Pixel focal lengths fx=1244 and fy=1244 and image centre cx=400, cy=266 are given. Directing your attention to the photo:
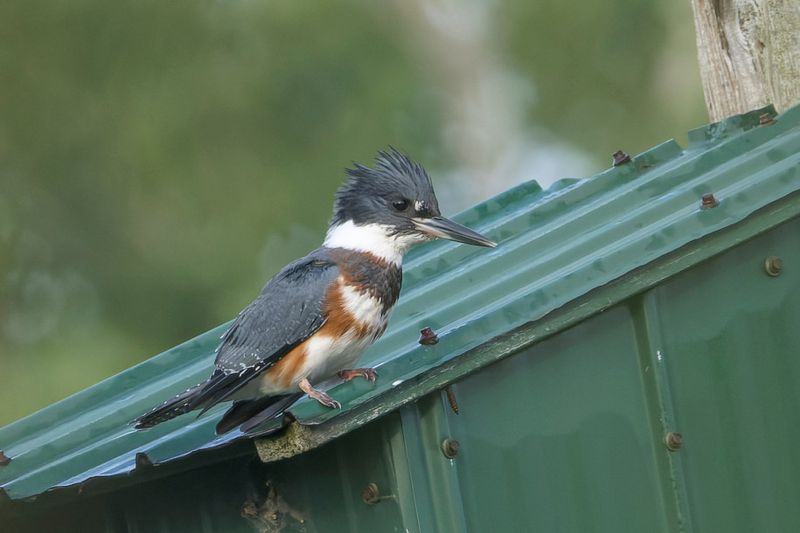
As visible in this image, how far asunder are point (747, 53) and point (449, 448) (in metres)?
2.23

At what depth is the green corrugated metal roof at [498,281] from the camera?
10.3 feet

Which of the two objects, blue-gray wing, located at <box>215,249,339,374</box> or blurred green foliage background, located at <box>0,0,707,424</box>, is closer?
blue-gray wing, located at <box>215,249,339,374</box>

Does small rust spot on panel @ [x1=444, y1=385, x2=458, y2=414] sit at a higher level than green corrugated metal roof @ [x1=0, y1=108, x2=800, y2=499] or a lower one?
lower

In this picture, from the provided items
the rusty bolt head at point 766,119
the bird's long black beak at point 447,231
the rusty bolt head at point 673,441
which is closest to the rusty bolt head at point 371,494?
the rusty bolt head at point 673,441

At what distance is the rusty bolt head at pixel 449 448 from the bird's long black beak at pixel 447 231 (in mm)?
928

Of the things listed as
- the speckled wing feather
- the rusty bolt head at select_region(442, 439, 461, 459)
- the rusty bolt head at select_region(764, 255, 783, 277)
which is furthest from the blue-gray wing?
the rusty bolt head at select_region(764, 255, 783, 277)

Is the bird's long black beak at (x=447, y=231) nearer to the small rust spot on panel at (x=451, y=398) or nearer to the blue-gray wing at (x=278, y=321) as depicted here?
the blue-gray wing at (x=278, y=321)

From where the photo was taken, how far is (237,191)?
1066 cm

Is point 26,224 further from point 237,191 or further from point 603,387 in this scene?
point 603,387

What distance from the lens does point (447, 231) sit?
12.9 ft

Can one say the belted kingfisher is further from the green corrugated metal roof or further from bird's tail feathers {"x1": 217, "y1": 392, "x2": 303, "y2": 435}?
the green corrugated metal roof

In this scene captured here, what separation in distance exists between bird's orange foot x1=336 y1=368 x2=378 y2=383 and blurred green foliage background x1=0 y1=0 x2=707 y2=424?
6.67 m

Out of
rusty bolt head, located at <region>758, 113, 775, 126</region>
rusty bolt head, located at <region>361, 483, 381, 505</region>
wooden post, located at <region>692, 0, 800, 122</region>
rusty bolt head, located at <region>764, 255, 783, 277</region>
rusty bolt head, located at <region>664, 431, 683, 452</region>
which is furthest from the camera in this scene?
wooden post, located at <region>692, 0, 800, 122</region>

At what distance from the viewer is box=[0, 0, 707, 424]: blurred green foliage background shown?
10.4 m
